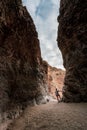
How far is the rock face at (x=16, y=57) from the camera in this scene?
39.7ft

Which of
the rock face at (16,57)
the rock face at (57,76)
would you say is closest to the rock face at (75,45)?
the rock face at (16,57)

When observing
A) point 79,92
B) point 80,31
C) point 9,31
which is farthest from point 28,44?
point 79,92

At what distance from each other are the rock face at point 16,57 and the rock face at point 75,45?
3887 mm

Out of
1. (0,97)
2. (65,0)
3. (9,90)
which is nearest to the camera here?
(0,97)

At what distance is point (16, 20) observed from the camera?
14086 millimetres

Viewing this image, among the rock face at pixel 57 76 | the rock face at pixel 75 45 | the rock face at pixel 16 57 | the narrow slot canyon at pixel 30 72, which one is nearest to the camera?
the narrow slot canyon at pixel 30 72

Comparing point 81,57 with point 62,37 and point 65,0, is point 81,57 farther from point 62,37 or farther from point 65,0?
point 65,0

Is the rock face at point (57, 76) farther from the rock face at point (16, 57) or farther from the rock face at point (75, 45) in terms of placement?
the rock face at point (75, 45)

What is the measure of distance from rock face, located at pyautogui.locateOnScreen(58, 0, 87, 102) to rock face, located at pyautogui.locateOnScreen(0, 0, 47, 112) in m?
3.89

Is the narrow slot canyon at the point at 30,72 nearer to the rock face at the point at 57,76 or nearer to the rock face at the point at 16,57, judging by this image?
the rock face at the point at 16,57

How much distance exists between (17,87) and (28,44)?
5680 mm

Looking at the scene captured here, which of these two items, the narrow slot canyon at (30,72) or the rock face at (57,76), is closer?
the narrow slot canyon at (30,72)

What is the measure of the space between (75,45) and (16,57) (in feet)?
18.1

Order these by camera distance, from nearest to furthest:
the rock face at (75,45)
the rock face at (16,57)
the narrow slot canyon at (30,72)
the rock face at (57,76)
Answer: the narrow slot canyon at (30,72)
the rock face at (16,57)
the rock face at (75,45)
the rock face at (57,76)
